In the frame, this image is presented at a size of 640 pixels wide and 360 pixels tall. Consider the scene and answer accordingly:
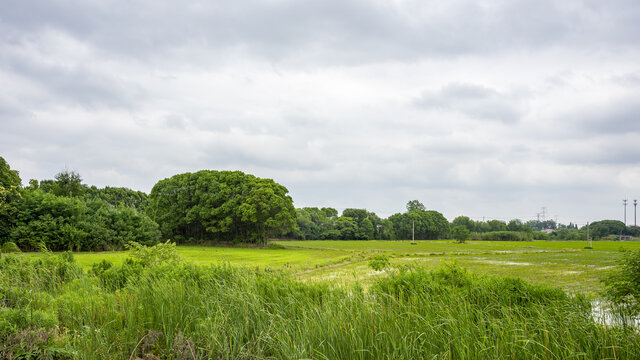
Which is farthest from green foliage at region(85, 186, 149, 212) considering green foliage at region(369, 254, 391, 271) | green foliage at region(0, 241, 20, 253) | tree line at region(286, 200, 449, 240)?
green foliage at region(369, 254, 391, 271)

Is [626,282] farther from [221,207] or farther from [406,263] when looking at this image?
[221,207]

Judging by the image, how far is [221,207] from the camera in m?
56.2

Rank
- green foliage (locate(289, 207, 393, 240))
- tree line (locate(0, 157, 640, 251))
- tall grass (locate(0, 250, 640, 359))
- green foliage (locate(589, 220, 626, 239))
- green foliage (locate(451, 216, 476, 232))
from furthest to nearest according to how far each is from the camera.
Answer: green foliage (locate(451, 216, 476, 232)) < green foliage (locate(589, 220, 626, 239)) < green foliage (locate(289, 207, 393, 240)) < tree line (locate(0, 157, 640, 251)) < tall grass (locate(0, 250, 640, 359))

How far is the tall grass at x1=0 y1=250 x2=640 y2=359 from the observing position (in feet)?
10.8

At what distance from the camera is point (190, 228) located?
61.1 meters

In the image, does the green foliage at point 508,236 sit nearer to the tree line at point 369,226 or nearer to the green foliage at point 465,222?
the tree line at point 369,226

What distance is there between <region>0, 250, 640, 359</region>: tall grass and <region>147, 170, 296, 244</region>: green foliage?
47.6m

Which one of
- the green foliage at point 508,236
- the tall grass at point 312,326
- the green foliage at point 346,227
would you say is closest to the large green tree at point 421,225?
the green foliage at point 346,227

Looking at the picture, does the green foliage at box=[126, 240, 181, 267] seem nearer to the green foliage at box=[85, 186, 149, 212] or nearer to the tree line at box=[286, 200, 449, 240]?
the tree line at box=[286, 200, 449, 240]

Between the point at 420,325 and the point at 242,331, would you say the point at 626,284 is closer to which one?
the point at 420,325

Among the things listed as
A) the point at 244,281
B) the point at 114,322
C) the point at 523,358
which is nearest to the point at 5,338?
the point at 114,322

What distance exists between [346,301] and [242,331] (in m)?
1.34

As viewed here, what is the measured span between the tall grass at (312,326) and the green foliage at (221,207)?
47575 millimetres

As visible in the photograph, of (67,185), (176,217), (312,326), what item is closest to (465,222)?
(176,217)
